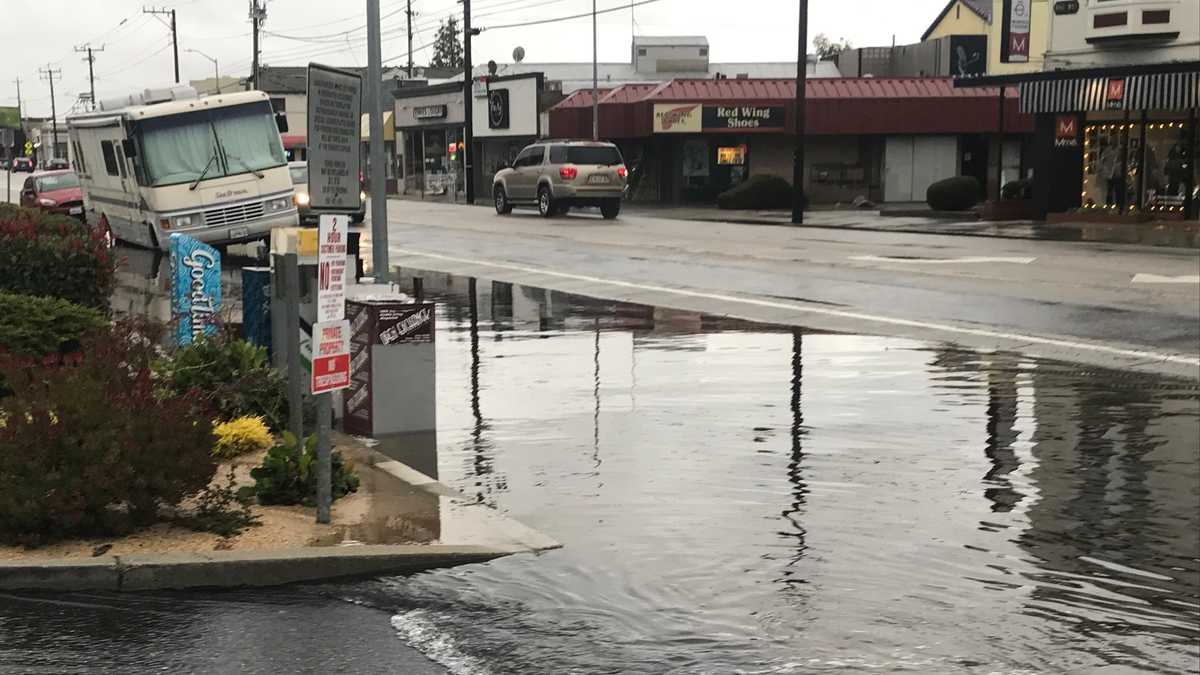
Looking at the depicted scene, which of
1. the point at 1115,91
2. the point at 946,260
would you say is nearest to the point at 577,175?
the point at 1115,91

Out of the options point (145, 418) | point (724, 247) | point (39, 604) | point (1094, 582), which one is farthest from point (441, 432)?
point (724, 247)

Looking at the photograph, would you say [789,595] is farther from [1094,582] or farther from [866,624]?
[1094,582]

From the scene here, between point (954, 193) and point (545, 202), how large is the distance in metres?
12.3

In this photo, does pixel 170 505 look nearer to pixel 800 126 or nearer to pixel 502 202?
pixel 800 126

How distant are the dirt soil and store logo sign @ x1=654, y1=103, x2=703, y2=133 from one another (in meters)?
47.3

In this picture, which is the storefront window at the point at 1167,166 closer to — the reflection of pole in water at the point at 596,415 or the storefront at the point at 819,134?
the storefront at the point at 819,134

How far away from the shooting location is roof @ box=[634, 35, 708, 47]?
325ft

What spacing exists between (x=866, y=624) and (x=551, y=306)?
555 inches

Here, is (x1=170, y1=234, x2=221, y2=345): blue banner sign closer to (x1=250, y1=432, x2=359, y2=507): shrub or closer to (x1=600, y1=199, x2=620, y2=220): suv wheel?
(x1=250, y1=432, x2=359, y2=507): shrub

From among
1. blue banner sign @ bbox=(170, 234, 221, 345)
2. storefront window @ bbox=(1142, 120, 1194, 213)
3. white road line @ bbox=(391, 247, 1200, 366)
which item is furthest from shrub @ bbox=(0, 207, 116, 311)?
storefront window @ bbox=(1142, 120, 1194, 213)

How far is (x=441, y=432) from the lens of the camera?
446 inches

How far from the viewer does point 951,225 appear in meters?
37.8

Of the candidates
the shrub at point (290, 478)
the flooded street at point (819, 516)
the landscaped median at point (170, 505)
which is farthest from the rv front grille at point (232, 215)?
the shrub at point (290, 478)

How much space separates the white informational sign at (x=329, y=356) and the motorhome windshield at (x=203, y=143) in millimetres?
20123
